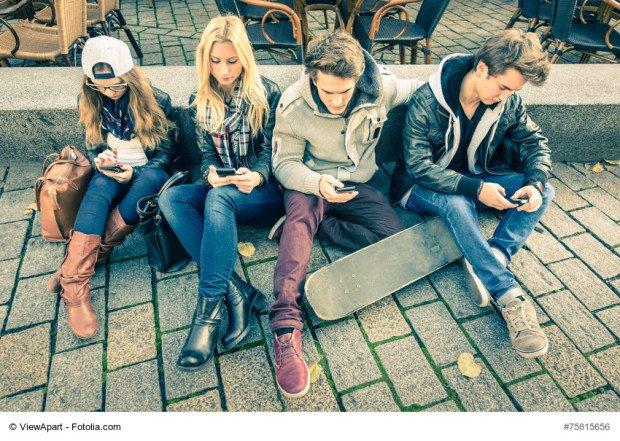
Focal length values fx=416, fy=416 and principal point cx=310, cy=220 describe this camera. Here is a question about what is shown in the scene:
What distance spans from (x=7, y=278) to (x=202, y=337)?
4.69 ft

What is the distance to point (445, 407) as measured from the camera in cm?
206

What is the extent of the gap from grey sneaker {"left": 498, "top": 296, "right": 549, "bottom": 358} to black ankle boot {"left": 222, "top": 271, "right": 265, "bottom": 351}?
1.42 metres

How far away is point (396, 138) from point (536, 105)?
105cm

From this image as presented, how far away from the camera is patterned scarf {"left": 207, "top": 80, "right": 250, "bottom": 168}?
2566 mm

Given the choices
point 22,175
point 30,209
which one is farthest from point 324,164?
point 22,175

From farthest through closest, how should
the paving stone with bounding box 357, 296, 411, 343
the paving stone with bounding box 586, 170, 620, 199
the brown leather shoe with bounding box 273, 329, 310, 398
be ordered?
the paving stone with bounding box 586, 170, 620, 199, the paving stone with bounding box 357, 296, 411, 343, the brown leather shoe with bounding box 273, 329, 310, 398

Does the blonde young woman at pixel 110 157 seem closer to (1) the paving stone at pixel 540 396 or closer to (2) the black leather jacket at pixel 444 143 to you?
(2) the black leather jacket at pixel 444 143

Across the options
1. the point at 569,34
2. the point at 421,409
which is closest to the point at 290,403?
the point at 421,409

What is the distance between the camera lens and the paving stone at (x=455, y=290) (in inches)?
98.1

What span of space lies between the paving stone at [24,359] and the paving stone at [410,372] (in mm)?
1797

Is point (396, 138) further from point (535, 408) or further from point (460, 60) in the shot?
point (535, 408)

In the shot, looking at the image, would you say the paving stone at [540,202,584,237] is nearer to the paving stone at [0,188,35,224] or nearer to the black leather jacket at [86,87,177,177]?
the black leather jacket at [86,87,177,177]

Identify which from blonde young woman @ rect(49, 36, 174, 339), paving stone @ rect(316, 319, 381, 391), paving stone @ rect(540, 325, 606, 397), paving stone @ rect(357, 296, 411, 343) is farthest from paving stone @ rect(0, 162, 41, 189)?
paving stone @ rect(540, 325, 606, 397)

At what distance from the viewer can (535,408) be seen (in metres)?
2.05
